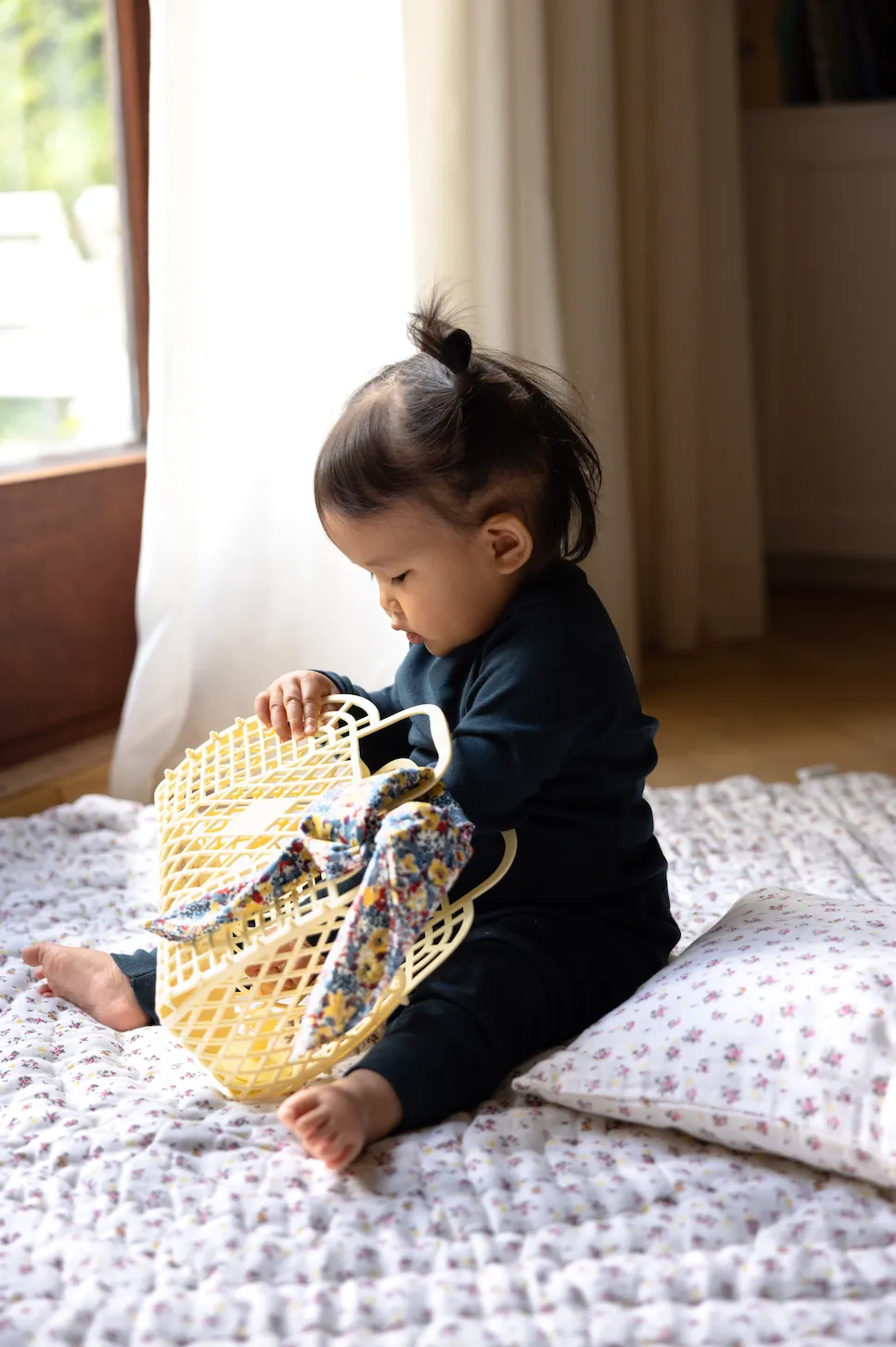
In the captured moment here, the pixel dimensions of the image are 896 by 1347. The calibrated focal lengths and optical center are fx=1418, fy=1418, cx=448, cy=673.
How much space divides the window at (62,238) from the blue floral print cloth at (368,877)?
1135 millimetres

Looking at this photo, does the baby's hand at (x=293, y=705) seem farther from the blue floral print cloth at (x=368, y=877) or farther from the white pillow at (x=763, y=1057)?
the white pillow at (x=763, y=1057)

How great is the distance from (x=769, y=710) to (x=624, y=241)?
0.84 meters

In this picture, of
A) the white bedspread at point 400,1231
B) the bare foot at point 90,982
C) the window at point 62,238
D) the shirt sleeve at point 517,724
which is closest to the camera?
the white bedspread at point 400,1231

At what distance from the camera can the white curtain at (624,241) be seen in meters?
1.79

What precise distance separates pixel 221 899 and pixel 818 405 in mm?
2220

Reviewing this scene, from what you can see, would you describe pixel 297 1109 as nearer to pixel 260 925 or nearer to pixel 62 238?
pixel 260 925

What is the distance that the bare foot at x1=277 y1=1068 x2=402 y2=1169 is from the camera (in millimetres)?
858

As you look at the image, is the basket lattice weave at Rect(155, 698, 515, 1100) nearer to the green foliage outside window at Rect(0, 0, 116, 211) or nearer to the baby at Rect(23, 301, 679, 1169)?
the baby at Rect(23, 301, 679, 1169)

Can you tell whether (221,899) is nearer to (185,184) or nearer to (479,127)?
(185,184)

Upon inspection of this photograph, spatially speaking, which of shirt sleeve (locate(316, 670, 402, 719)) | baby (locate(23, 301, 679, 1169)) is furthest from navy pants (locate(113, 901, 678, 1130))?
shirt sleeve (locate(316, 670, 402, 719))

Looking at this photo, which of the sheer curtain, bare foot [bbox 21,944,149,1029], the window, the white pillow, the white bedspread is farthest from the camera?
the window

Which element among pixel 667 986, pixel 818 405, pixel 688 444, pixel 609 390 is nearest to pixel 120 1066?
pixel 667 986

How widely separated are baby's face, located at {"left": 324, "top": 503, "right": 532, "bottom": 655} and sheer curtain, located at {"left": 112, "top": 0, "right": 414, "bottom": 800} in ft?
2.47

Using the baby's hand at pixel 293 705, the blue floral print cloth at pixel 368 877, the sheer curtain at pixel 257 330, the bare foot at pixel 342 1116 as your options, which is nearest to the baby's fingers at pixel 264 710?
the baby's hand at pixel 293 705
